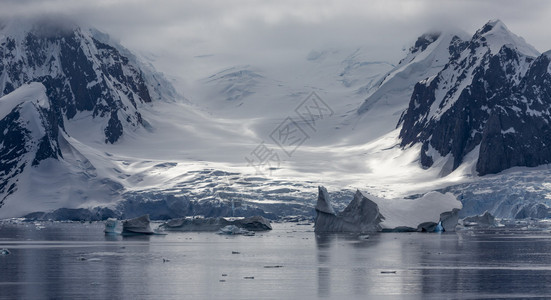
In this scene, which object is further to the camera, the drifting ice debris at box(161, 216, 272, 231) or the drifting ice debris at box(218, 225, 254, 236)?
the drifting ice debris at box(161, 216, 272, 231)

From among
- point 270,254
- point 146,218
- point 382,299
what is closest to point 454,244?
point 270,254

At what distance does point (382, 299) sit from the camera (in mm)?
77375

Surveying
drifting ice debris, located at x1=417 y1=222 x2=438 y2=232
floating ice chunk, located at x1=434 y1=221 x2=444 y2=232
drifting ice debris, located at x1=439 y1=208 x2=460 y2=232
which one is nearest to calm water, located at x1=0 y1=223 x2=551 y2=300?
drifting ice debris, located at x1=417 y1=222 x2=438 y2=232

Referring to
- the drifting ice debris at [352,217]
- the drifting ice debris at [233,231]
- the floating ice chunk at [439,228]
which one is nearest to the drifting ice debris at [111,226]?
the drifting ice debris at [233,231]

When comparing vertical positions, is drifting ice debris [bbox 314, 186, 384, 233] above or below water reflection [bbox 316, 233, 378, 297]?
above

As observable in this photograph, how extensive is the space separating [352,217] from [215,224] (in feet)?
111

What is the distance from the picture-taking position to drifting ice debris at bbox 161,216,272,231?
634 feet

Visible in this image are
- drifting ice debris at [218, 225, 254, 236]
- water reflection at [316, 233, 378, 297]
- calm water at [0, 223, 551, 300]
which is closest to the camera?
calm water at [0, 223, 551, 300]

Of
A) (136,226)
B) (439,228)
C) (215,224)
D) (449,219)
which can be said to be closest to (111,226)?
(136,226)

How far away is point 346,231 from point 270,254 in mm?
56630

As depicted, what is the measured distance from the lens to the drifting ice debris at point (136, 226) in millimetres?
168625

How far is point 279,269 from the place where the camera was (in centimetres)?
10019

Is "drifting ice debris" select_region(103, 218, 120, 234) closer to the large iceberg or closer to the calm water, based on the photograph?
the calm water

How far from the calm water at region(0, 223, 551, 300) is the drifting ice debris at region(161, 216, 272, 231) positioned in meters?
43.0
